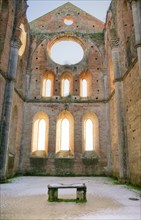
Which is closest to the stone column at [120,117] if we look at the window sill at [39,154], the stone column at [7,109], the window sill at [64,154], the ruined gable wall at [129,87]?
the ruined gable wall at [129,87]

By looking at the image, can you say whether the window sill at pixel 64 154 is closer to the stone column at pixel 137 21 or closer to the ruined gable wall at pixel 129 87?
the ruined gable wall at pixel 129 87

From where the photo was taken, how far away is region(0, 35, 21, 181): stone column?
10430 mm

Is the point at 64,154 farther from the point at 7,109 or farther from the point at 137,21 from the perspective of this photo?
the point at 137,21

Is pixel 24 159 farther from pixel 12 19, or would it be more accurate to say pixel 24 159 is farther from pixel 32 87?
pixel 12 19

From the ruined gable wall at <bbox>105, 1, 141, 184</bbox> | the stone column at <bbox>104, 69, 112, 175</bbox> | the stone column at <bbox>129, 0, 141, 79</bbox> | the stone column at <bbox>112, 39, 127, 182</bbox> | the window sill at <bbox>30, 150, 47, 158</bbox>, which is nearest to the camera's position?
the stone column at <bbox>129, 0, 141, 79</bbox>

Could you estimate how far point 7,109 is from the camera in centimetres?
1101

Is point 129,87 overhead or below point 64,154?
overhead

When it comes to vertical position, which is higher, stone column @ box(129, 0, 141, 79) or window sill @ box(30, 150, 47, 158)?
stone column @ box(129, 0, 141, 79)

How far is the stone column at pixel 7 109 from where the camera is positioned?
1043 cm

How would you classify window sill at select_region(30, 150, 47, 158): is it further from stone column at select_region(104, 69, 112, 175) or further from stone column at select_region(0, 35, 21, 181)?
stone column at select_region(104, 69, 112, 175)

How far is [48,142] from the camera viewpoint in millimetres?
14758

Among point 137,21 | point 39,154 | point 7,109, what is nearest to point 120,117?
point 137,21

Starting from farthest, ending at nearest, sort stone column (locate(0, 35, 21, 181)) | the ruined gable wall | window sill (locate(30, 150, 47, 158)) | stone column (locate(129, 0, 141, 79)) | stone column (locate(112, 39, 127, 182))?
window sill (locate(30, 150, 47, 158)), stone column (locate(0, 35, 21, 181)), stone column (locate(112, 39, 127, 182)), the ruined gable wall, stone column (locate(129, 0, 141, 79))

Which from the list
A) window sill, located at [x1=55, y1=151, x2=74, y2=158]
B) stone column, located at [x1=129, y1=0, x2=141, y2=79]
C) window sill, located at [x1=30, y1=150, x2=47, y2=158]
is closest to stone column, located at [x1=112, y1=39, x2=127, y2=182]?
stone column, located at [x1=129, y1=0, x2=141, y2=79]
